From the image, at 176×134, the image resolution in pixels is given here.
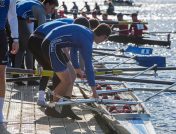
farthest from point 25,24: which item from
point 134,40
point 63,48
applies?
point 134,40

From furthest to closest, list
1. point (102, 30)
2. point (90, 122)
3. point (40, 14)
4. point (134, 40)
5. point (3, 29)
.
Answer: point (134, 40)
point (40, 14)
point (90, 122)
point (102, 30)
point (3, 29)

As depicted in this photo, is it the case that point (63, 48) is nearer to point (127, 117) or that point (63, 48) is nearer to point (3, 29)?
point (3, 29)

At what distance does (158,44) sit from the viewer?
24797 mm

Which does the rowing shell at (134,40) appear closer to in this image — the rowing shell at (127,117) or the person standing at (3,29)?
the rowing shell at (127,117)

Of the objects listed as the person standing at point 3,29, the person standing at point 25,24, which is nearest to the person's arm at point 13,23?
the person standing at point 3,29

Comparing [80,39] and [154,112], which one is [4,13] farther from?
[154,112]

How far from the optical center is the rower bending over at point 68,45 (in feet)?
22.9

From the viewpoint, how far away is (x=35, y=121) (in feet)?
24.4

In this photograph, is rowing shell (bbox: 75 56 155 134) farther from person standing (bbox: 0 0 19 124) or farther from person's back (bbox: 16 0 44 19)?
person's back (bbox: 16 0 44 19)

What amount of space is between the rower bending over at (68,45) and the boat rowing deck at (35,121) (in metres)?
0.27

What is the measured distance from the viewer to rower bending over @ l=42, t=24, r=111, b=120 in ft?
22.9

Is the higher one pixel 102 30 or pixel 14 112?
pixel 102 30

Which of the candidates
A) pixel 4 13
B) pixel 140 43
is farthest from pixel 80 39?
pixel 140 43

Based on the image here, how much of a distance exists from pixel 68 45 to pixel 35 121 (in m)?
1.14
